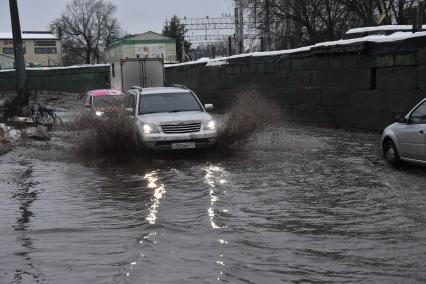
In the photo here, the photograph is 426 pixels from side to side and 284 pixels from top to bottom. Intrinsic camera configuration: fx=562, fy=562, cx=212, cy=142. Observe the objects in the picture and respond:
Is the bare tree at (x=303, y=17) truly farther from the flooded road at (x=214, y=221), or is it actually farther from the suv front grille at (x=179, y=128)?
the flooded road at (x=214, y=221)

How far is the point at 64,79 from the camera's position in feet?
175

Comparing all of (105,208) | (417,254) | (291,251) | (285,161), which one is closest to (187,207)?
(105,208)

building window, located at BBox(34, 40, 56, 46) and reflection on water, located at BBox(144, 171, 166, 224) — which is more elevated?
building window, located at BBox(34, 40, 56, 46)

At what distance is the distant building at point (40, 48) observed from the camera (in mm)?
118688

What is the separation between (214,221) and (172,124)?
5410 mm

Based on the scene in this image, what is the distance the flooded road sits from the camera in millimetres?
5241

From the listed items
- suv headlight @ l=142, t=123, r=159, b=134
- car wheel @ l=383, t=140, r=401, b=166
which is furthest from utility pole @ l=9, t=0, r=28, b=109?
car wheel @ l=383, t=140, r=401, b=166

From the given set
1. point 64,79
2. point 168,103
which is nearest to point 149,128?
point 168,103

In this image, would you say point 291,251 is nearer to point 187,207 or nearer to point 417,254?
point 417,254

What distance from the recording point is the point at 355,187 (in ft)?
29.6

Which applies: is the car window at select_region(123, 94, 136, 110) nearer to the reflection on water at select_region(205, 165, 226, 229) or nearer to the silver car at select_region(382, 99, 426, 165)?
the reflection on water at select_region(205, 165, 226, 229)

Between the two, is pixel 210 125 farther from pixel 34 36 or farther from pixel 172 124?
pixel 34 36

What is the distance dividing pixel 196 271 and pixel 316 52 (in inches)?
622

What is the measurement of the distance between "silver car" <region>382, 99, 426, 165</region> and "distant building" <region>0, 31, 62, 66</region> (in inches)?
4477
